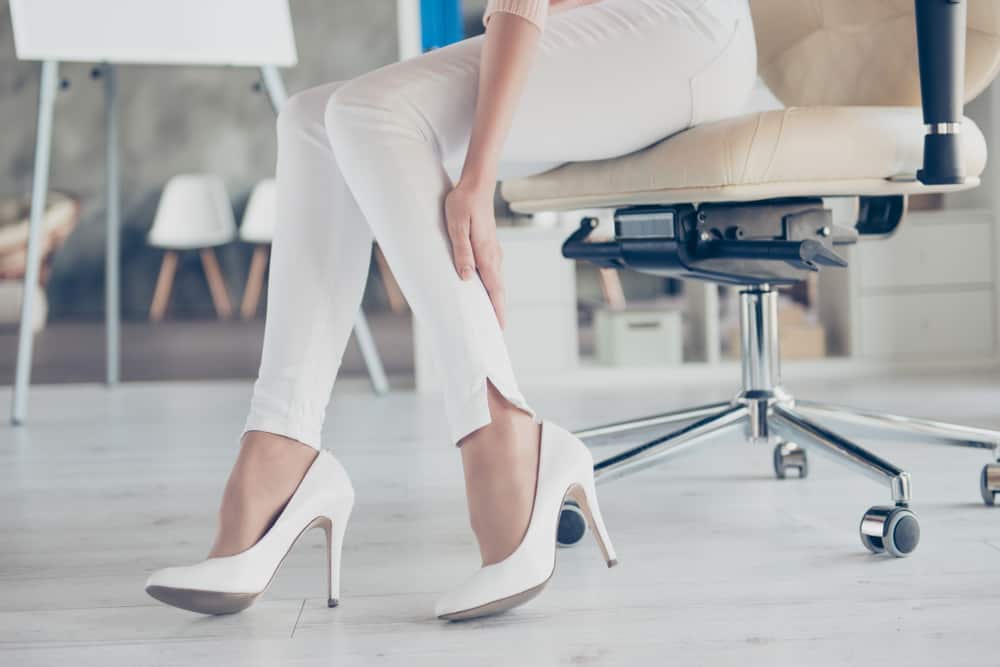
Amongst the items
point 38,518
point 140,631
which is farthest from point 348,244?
point 38,518

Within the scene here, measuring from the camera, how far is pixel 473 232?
92 cm

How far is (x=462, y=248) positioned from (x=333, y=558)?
11.7 inches

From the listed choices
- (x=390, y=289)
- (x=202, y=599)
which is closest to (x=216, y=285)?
(x=390, y=289)

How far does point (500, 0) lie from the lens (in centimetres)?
94

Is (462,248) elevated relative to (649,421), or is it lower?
elevated

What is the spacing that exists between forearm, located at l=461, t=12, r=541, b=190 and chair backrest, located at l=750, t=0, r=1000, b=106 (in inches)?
23.9

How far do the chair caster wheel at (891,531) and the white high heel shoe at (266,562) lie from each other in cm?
49

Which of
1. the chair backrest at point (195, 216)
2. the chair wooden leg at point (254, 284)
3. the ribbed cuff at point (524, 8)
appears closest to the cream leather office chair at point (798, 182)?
the ribbed cuff at point (524, 8)

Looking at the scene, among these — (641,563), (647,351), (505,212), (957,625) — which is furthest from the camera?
(505,212)

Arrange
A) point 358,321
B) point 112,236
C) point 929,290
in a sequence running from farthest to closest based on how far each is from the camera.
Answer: point 112,236 < point 929,290 < point 358,321

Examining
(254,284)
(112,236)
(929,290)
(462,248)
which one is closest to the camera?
(462,248)

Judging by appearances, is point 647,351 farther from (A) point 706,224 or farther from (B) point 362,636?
(B) point 362,636

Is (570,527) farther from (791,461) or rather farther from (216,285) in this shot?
(216,285)

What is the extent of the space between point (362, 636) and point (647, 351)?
2053mm
